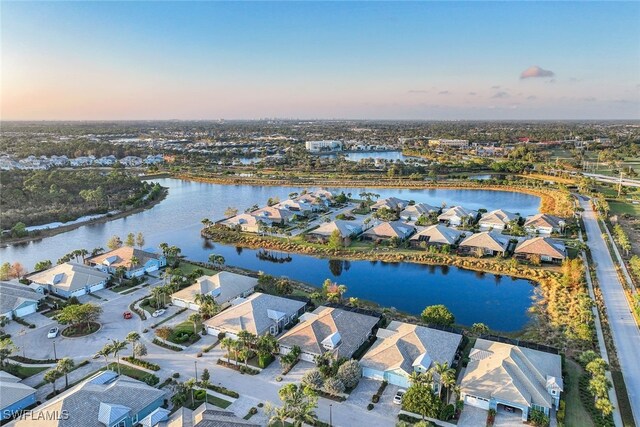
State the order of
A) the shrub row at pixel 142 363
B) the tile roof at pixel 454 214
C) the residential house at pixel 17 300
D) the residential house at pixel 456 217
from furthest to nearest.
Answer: the tile roof at pixel 454 214
the residential house at pixel 456 217
the residential house at pixel 17 300
the shrub row at pixel 142 363

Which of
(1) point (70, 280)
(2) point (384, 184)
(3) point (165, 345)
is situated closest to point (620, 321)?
(3) point (165, 345)

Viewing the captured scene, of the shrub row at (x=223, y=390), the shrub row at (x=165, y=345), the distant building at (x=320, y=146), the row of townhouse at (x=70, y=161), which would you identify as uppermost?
the distant building at (x=320, y=146)

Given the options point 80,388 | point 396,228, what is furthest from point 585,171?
point 80,388

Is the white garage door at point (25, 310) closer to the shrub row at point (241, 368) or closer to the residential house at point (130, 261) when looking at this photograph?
the residential house at point (130, 261)

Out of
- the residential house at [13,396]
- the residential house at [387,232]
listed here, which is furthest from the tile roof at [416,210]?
the residential house at [13,396]

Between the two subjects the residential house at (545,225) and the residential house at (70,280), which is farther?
the residential house at (545,225)
